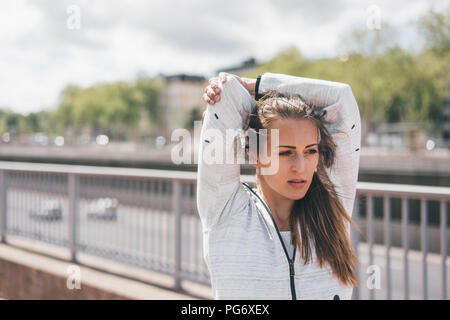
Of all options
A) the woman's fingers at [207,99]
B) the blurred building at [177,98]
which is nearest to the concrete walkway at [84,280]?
the woman's fingers at [207,99]

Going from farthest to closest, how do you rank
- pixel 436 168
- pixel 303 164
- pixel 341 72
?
1. pixel 341 72
2. pixel 436 168
3. pixel 303 164

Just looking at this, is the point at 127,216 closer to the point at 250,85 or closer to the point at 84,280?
the point at 84,280

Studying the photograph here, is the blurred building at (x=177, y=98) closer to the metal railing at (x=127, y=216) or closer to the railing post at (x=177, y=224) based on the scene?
the metal railing at (x=127, y=216)

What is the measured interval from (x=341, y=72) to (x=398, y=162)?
59.4 ft

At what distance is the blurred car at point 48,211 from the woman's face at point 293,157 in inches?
161

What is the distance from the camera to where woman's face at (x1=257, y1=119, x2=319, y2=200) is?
1.35 metres

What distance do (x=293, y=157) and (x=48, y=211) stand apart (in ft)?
14.2

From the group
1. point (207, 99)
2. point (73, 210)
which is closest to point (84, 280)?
point (73, 210)

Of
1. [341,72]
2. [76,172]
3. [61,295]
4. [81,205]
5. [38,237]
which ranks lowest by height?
[61,295]

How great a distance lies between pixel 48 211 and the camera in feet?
16.2

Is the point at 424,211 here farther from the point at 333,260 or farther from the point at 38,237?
the point at 38,237

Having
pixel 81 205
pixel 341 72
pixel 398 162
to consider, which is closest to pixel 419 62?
pixel 341 72

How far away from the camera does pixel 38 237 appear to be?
16.8ft

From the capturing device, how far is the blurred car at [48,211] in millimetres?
4844
